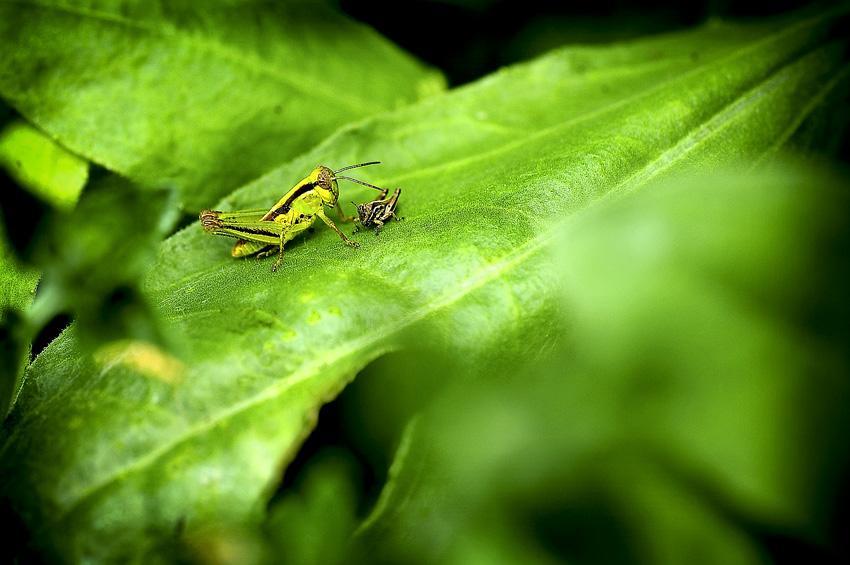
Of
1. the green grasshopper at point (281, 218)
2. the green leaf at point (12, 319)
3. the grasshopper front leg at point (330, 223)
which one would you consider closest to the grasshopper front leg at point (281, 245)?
the green grasshopper at point (281, 218)

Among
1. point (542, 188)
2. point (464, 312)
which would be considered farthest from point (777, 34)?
point (464, 312)

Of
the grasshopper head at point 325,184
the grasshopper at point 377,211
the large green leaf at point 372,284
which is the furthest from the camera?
the grasshopper head at point 325,184

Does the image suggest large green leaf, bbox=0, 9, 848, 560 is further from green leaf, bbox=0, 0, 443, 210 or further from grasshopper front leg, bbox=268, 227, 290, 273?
green leaf, bbox=0, 0, 443, 210

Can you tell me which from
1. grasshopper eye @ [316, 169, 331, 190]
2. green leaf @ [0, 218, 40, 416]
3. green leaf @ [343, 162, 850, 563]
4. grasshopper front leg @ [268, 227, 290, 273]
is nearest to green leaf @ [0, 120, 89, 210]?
green leaf @ [0, 218, 40, 416]

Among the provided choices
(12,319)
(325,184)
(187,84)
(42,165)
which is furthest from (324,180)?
(12,319)

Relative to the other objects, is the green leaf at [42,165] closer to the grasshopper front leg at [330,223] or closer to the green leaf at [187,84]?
the green leaf at [187,84]

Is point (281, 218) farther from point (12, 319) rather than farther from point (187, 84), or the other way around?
point (12, 319)
